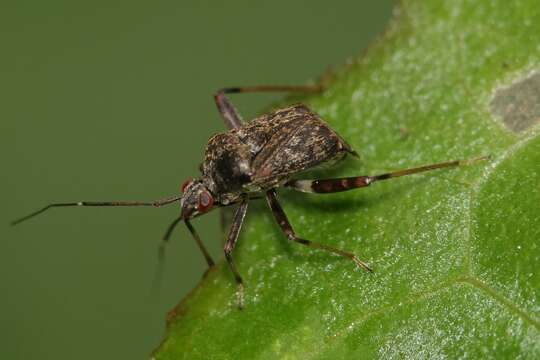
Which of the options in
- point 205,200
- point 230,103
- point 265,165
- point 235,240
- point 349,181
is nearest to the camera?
point 349,181

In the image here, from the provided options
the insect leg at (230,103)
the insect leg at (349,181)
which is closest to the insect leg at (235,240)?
the insect leg at (349,181)

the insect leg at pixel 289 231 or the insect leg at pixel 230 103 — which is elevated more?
the insect leg at pixel 230 103

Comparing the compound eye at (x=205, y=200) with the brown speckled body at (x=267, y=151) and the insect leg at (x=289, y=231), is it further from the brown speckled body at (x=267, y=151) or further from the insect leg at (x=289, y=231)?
the insect leg at (x=289, y=231)

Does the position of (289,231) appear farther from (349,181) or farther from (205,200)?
(205,200)

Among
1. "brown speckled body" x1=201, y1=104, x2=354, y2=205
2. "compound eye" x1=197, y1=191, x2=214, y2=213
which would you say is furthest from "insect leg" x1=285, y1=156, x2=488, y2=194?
"compound eye" x1=197, y1=191, x2=214, y2=213

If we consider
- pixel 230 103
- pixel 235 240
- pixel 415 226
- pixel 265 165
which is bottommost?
pixel 235 240

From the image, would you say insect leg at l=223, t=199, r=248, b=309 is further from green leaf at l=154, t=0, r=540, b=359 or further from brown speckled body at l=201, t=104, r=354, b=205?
brown speckled body at l=201, t=104, r=354, b=205

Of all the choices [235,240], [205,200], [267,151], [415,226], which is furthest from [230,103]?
[415,226]

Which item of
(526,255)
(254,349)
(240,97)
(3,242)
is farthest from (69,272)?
(526,255)
